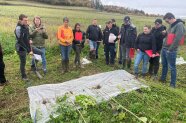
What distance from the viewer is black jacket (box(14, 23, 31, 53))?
9759mm

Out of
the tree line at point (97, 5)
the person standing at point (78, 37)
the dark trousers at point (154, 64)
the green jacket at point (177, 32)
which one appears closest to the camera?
the green jacket at point (177, 32)

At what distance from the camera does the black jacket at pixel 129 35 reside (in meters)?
12.3

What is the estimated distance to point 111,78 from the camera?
30.5 ft

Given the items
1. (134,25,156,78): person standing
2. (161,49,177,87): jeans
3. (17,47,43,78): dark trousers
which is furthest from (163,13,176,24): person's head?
(17,47,43,78): dark trousers

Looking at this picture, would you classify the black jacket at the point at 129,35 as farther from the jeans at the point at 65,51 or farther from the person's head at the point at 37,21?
the person's head at the point at 37,21

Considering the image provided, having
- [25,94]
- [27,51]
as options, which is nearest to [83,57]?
[27,51]

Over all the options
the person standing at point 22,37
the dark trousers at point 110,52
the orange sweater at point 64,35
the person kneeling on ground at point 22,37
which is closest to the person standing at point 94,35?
the dark trousers at point 110,52

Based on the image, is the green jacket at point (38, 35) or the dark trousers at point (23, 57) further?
the green jacket at point (38, 35)

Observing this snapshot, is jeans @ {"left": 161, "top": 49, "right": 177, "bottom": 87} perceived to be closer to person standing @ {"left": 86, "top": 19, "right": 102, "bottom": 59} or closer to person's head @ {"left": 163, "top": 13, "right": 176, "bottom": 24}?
person's head @ {"left": 163, "top": 13, "right": 176, "bottom": 24}

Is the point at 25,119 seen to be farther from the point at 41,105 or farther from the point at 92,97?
the point at 92,97

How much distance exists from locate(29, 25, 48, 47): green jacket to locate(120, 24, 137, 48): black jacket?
10.6 feet

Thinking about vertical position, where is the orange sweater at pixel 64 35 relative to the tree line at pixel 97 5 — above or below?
above

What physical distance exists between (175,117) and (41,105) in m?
3.05

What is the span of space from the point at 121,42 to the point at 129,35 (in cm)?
50
